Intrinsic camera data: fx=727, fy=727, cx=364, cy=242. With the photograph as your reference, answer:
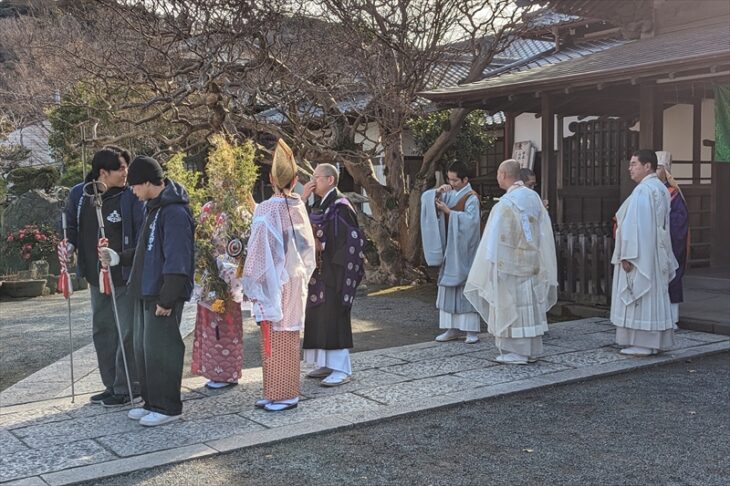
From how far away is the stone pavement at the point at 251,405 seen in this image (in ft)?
14.5

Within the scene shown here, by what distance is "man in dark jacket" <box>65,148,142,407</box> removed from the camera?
548 centimetres

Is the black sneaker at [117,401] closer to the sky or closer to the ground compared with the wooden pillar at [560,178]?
closer to the ground

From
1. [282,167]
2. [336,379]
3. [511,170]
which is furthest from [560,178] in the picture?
[282,167]

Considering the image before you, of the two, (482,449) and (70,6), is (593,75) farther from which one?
(70,6)

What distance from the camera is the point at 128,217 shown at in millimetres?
5473

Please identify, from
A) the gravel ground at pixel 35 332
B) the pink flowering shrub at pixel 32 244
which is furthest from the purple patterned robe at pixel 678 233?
the pink flowering shrub at pixel 32 244

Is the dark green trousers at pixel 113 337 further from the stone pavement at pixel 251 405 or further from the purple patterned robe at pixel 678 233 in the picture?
the purple patterned robe at pixel 678 233

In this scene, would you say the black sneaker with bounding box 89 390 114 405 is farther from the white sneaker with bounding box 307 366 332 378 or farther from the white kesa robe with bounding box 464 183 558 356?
the white kesa robe with bounding box 464 183 558 356

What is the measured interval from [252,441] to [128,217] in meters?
1.98

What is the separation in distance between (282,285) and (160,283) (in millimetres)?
900

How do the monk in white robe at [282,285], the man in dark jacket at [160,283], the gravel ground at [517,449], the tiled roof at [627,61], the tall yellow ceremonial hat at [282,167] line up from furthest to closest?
1. the tiled roof at [627,61]
2. the tall yellow ceremonial hat at [282,167]
3. the monk in white robe at [282,285]
4. the man in dark jacket at [160,283]
5. the gravel ground at [517,449]

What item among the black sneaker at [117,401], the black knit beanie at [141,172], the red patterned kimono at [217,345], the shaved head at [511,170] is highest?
the shaved head at [511,170]

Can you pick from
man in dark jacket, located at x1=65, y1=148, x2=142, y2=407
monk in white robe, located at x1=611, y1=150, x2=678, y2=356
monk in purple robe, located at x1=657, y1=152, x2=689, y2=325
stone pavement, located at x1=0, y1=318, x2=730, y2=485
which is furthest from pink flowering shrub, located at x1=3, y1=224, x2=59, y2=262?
monk in purple robe, located at x1=657, y1=152, x2=689, y2=325

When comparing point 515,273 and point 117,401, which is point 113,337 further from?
point 515,273
